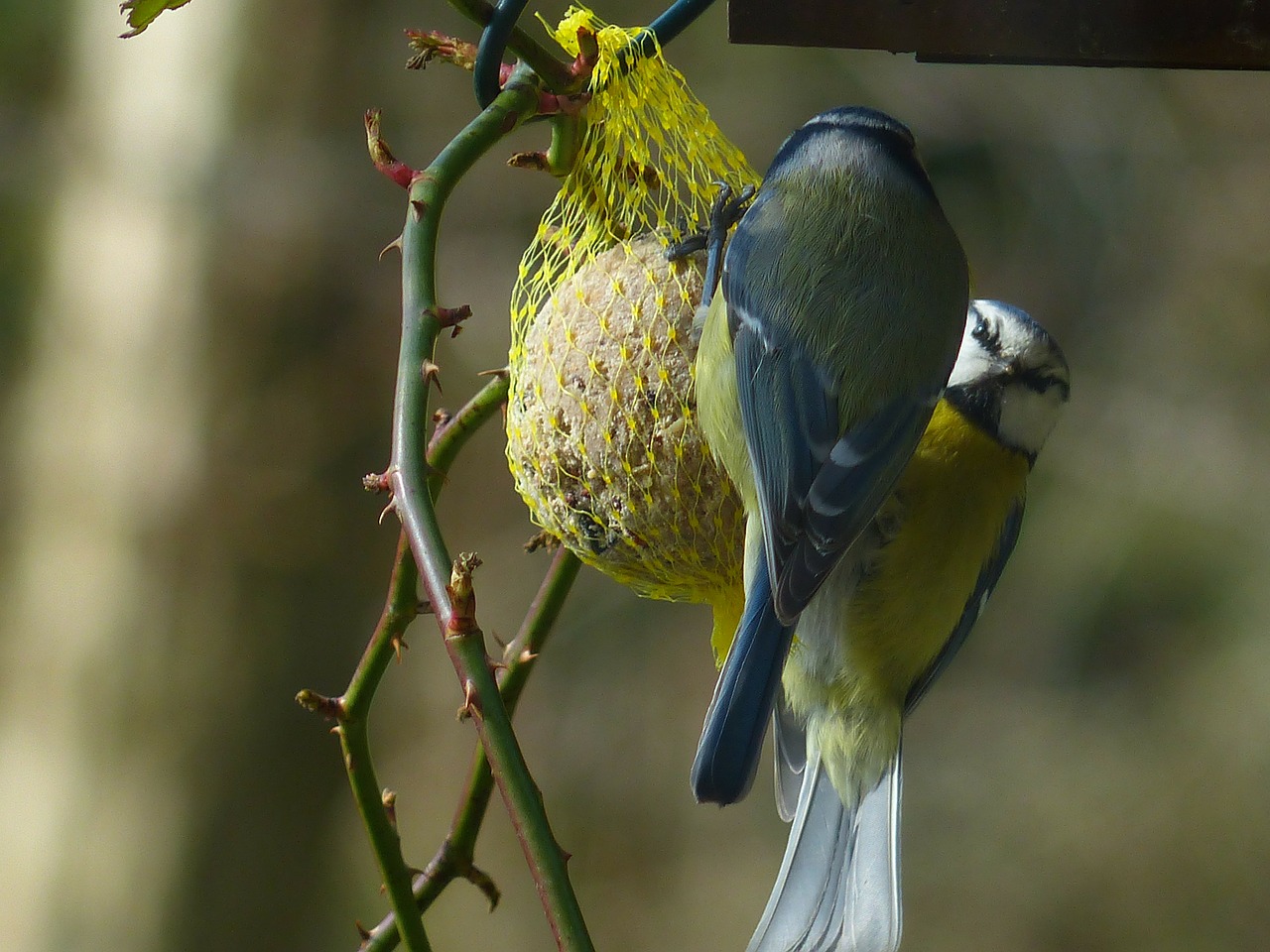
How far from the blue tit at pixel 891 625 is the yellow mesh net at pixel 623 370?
0.18 meters

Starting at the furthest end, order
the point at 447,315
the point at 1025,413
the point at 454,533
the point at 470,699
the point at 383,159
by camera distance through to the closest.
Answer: the point at 454,533 → the point at 1025,413 → the point at 383,159 → the point at 447,315 → the point at 470,699

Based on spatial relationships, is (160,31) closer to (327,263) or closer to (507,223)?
(327,263)

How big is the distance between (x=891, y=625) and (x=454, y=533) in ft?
8.68

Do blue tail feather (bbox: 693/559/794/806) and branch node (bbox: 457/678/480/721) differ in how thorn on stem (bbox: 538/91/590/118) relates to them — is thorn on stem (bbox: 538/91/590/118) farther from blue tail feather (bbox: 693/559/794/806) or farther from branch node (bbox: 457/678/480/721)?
branch node (bbox: 457/678/480/721)

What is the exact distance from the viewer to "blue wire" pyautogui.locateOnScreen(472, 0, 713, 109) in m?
1.12

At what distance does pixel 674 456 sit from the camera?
1306 mm

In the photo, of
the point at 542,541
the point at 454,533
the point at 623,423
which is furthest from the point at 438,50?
the point at 454,533

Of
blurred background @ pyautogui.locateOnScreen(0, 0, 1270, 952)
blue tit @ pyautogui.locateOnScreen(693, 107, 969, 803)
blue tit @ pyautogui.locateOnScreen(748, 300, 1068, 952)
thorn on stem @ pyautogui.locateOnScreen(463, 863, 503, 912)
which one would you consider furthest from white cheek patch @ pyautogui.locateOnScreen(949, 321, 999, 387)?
blurred background @ pyautogui.locateOnScreen(0, 0, 1270, 952)

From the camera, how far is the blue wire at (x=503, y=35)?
1.12 metres

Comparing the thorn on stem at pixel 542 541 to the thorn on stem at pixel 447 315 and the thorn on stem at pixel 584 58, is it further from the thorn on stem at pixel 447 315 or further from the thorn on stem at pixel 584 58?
the thorn on stem at pixel 584 58

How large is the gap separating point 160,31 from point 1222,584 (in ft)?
10.2

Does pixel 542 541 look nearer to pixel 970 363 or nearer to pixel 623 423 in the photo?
pixel 623 423

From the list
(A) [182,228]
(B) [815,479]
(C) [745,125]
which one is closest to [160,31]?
(A) [182,228]

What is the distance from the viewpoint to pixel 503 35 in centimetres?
114
